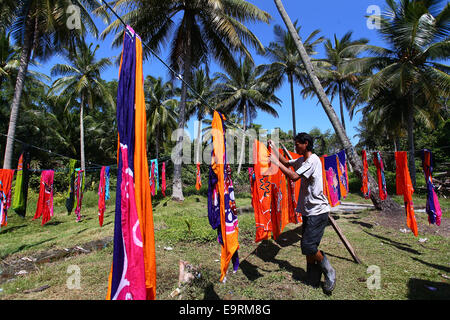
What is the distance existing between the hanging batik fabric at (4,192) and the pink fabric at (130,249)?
23.2 feet

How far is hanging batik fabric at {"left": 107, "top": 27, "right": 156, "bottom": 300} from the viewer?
1.77m

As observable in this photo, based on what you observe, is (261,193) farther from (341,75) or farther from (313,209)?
(341,75)

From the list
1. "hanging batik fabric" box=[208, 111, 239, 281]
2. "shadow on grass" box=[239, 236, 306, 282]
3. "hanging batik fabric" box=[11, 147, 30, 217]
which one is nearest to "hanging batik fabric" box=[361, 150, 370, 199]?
"shadow on grass" box=[239, 236, 306, 282]

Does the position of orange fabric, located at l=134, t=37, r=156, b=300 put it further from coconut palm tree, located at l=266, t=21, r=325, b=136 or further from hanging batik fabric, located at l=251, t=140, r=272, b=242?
coconut palm tree, located at l=266, t=21, r=325, b=136

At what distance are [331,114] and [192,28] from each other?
27.5ft

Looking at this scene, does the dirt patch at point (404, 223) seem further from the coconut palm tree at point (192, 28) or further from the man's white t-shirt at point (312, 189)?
the coconut palm tree at point (192, 28)

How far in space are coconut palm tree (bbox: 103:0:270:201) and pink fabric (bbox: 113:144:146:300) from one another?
9.64m

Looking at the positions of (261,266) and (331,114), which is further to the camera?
(331,114)

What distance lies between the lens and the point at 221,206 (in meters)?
2.88

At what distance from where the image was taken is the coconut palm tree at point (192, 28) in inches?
396

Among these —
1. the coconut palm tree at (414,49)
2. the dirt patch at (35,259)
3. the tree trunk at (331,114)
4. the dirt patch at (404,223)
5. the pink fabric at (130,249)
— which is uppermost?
the coconut palm tree at (414,49)

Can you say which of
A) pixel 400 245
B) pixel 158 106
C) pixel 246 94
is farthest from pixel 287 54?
pixel 400 245

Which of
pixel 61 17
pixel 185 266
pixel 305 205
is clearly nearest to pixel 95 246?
pixel 185 266

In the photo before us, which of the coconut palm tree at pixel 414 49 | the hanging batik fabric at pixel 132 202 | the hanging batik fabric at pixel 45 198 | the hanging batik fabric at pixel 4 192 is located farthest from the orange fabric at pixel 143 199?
the coconut palm tree at pixel 414 49
